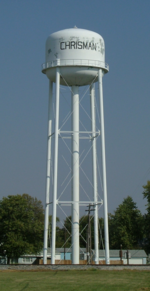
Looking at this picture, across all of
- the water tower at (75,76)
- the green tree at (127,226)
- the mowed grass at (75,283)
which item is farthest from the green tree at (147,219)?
the mowed grass at (75,283)

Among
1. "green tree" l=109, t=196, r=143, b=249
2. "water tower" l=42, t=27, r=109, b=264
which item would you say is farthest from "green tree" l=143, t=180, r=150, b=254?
"water tower" l=42, t=27, r=109, b=264

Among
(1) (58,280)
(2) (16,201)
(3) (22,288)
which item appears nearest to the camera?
(3) (22,288)

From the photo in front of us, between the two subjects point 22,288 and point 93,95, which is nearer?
point 22,288

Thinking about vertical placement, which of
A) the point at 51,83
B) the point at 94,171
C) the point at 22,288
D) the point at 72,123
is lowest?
the point at 22,288

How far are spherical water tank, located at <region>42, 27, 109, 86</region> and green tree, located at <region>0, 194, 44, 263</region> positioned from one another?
22057 millimetres

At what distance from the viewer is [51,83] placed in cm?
3634

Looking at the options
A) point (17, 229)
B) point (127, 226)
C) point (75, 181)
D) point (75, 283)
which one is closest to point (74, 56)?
point (75, 181)

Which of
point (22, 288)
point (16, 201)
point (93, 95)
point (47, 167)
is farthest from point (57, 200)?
point (16, 201)

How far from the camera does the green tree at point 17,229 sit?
53406mm

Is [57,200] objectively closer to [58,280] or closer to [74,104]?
[74,104]

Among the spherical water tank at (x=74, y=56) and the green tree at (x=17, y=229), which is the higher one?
the spherical water tank at (x=74, y=56)

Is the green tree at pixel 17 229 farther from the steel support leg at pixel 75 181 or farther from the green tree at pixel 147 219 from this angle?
the steel support leg at pixel 75 181

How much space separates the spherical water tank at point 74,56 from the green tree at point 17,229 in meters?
22.1

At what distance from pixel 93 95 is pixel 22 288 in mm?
17929
